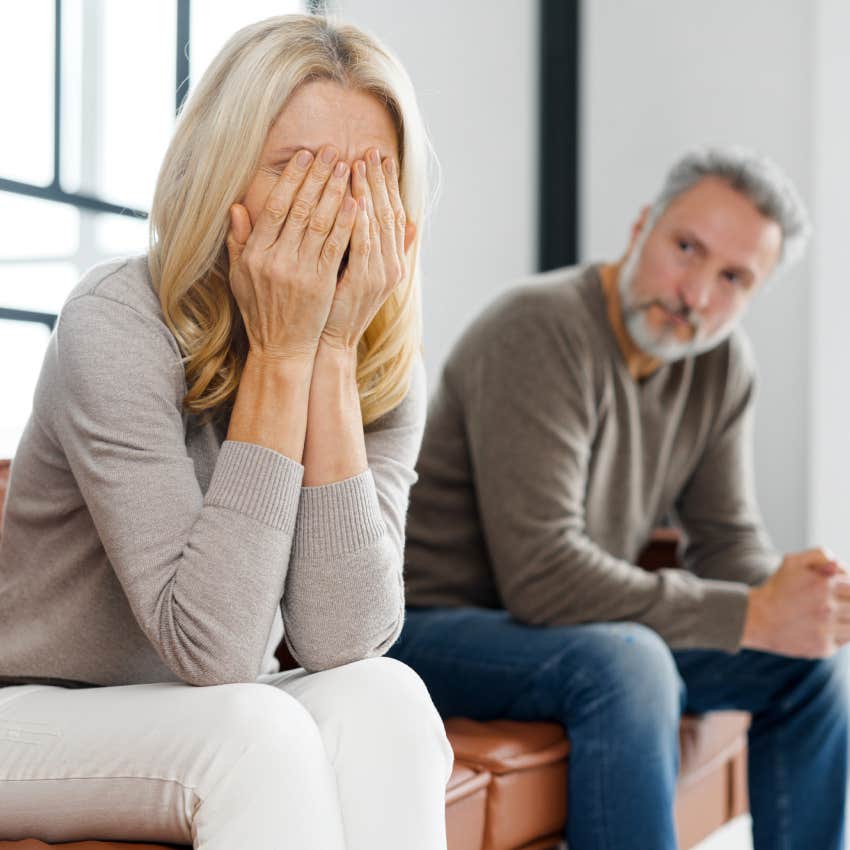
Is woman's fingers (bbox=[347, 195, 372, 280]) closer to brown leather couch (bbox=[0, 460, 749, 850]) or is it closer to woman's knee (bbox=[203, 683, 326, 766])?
woman's knee (bbox=[203, 683, 326, 766])

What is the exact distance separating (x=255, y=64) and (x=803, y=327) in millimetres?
2017

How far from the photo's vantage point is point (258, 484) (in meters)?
1.06

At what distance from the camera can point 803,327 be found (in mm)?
2824

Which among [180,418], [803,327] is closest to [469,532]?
[180,418]

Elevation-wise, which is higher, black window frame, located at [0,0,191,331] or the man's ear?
black window frame, located at [0,0,191,331]

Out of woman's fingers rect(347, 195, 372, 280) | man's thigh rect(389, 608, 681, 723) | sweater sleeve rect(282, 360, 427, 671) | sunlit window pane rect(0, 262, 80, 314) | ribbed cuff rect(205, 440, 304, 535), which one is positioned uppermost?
woman's fingers rect(347, 195, 372, 280)

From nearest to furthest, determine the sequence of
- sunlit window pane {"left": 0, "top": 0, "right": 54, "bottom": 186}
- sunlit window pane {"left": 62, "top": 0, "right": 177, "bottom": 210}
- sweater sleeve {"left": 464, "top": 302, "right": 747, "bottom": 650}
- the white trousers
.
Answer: the white trousers < sweater sleeve {"left": 464, "top": 302, "right": 747, "bottom": 650} < sunlit window pane {"left": 0, "top": 0, "right": 54, "bottom": 186} < sunlit window pane {"left": 62, "top": 0, "right": 177, "bottom": 210}

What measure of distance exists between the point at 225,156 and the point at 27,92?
2.90 ft

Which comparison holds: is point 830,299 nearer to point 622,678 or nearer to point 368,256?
point 622,678

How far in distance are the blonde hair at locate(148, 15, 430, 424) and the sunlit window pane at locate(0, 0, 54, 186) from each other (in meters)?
0.76

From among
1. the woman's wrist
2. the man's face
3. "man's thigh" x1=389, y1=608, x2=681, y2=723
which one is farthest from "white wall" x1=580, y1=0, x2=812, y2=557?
the woman's wrist

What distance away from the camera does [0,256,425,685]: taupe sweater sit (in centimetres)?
102

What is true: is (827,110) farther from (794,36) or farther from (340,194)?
(340,194)

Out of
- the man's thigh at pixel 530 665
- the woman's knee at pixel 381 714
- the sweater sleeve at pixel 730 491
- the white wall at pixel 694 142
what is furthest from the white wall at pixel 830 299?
the woman's knee at pixel 381 714
